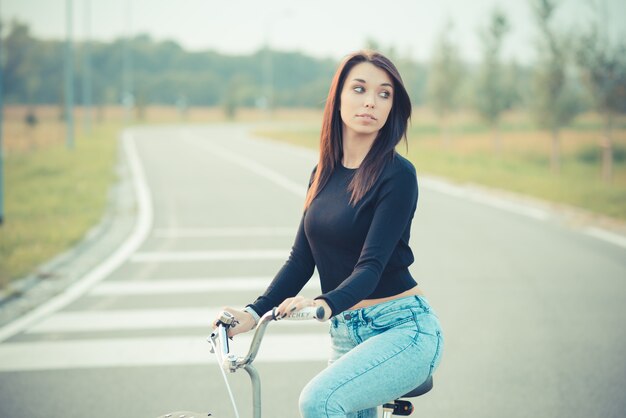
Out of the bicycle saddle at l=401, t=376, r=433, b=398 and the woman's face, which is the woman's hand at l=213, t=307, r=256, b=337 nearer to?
the bicycle saddle at l=401, t=376, r=433, b=398

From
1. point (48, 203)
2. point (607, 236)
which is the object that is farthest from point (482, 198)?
point (48, 203)

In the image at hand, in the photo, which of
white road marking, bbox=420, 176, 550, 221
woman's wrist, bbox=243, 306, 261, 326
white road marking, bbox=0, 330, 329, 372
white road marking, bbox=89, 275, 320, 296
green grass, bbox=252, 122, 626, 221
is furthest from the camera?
green grass, bbox=252, 122, 626, 221

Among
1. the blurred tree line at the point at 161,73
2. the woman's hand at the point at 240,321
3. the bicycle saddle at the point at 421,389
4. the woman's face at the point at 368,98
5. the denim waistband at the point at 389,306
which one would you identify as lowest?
the blurred tree line at the point at 161,73

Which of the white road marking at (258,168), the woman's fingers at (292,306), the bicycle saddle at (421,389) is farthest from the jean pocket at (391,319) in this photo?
the white road marking at (258,168)

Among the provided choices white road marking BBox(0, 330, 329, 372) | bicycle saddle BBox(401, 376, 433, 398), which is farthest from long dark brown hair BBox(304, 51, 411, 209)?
white road marking BBox(0, 330, 329, 372)

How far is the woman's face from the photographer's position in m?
2.60

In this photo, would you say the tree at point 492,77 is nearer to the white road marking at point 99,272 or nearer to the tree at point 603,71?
the tree at point 603,71

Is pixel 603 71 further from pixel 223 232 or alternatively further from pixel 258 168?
pixel 223 232

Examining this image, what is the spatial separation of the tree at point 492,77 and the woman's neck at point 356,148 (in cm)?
2939

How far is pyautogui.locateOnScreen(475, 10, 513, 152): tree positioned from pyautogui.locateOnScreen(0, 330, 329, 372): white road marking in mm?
26434

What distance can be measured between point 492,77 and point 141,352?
27.4 m

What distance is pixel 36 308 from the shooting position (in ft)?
23.5

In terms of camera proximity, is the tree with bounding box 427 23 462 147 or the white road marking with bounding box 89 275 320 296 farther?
the tree with bounding box 427 23 462 147

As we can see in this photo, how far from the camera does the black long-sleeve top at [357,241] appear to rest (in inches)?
93.9
